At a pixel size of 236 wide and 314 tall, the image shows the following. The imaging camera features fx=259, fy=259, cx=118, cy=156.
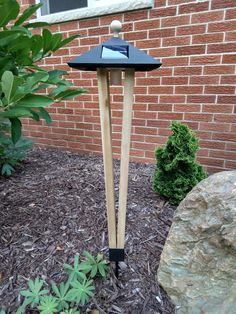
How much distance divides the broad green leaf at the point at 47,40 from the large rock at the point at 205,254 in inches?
52.4

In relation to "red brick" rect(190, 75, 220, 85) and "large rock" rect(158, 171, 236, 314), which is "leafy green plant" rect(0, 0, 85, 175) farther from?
"red brick" rect(190, 75, 220, 85)

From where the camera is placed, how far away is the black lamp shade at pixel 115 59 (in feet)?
4.07

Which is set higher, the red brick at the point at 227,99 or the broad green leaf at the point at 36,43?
the broad green leaf at the point at 36,43

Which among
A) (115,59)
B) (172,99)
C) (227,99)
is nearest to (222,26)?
(227,99)

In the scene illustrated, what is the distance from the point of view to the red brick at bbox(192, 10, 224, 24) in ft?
7.79

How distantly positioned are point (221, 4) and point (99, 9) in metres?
1.29

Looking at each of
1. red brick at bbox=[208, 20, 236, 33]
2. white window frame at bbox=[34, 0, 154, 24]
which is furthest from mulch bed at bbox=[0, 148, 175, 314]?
white window frame at bbox=[34, 0, 154, 24]

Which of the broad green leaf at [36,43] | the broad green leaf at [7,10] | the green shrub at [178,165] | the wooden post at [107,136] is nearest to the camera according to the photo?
the broad green leaf at [7,10]

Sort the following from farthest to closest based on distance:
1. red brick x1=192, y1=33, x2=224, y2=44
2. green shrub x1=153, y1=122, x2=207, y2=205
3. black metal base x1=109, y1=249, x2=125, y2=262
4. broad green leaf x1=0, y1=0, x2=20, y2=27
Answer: red brick x1=192, y1=33, x2=224, y2=44
green shrub x1=153, y1=122, x2=207, y2=205
black metal base x1=109, y1=249, x2=125, y2=262
broad green leaf x1=0, y1=0, x2=20, y2=27

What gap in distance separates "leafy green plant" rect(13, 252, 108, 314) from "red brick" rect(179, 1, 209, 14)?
95.0 inches

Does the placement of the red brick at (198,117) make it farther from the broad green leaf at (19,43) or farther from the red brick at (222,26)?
the broad green leaf at (19,43)

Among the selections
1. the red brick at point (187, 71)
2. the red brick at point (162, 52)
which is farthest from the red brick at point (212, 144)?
the red brick at point (162, 52)

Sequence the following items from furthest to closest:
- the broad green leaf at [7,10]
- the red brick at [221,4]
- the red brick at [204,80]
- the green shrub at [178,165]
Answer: the red brick at [204,80], the red brick at [221,4], the green shrub at [178,165], the broad green leaf at [7,10]

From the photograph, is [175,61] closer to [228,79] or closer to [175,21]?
[175,21]
